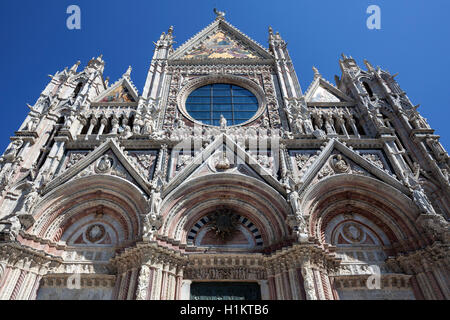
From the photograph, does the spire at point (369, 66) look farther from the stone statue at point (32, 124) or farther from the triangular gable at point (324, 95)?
the stone statue at point (32, 124)

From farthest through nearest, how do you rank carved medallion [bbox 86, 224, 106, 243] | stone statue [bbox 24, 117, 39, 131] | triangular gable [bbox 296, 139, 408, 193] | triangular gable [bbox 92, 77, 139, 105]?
triangular gable [bbox 92, 77, 139, 105], stone statue [bbox 24, 117, 39, 131], triangular gable [bbox 296, 139, 408, 193], carved medallion [bbox 86, 224, 106, 243]

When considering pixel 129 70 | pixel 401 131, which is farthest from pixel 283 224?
pixel 129 70

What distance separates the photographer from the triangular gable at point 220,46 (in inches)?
707

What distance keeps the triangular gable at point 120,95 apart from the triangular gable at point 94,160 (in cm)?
346

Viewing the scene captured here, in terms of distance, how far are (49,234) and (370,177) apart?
10.3m

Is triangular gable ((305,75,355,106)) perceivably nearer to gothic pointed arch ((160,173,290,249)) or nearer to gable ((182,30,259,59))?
gable ((182,30,259,59))

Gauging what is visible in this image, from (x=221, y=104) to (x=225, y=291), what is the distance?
8926mm

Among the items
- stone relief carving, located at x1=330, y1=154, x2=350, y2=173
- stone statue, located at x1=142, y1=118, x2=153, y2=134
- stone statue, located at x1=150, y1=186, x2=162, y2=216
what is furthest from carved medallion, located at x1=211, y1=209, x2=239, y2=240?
stone statue, located at x1=142, y1=118, x2=153, y2=134

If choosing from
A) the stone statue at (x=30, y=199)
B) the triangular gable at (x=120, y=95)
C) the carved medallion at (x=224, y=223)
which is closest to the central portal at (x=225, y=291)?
the carved medallion at (x=224, y=223)

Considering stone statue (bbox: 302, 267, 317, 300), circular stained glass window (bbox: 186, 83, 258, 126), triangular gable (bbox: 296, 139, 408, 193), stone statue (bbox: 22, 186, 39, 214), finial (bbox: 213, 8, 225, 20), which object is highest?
finial (bbox: 213, 8, 225, 20)

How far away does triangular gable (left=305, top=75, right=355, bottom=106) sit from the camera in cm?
1458

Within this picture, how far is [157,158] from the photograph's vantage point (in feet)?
37.7

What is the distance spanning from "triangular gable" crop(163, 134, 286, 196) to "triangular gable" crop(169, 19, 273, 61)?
736 centimetres

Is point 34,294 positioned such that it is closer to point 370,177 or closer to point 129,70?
point 370,177
